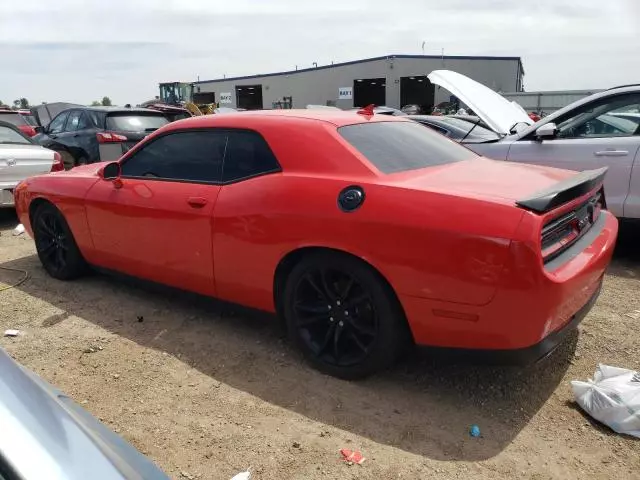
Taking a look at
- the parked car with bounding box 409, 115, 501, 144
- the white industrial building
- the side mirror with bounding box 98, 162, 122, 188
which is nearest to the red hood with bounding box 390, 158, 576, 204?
the side mirror with bounding box 98, 162, 122, 188

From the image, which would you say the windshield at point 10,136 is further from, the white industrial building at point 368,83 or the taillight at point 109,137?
the white industrial building at point 368,83

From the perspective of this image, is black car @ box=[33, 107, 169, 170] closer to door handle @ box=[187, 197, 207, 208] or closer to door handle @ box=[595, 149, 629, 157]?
door handle @ box=[187, 197, 207, 208]

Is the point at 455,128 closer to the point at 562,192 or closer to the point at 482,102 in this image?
the point at 482,102

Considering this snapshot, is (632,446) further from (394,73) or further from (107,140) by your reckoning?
(394,73)

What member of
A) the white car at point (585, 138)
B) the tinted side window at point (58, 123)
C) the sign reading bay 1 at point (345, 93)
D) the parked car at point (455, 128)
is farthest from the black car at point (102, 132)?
the sign reading bay 1 at point (345, 93)

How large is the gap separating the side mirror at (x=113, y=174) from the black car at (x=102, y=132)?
16.6 feet

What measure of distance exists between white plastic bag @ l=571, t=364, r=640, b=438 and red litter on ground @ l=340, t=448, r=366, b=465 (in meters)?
1.20

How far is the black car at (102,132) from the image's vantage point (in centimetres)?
890

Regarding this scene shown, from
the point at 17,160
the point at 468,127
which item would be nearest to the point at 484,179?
the point at 468,127

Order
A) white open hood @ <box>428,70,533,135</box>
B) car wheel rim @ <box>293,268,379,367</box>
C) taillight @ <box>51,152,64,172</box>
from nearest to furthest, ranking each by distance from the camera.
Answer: car wheel rim @ <box>293,268,379,367</box> < white open hood @ <box>428,70,533,135</box> < taillight @ <box>51,152,64,172</box>

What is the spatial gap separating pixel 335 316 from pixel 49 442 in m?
1.92

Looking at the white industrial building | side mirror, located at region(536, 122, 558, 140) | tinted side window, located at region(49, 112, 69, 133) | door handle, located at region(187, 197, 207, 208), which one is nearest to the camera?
door handle, located at region(187, 197, 207, 208)

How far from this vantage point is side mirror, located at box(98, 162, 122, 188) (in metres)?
4.07

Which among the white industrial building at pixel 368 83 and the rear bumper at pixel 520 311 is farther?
the white industrial building at pixel 368 83
